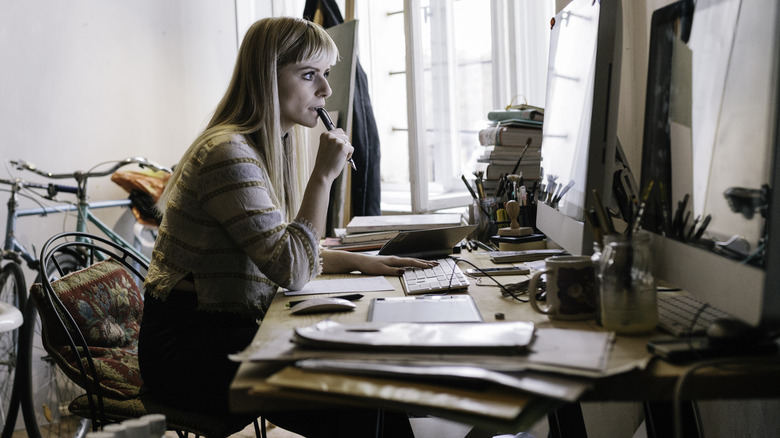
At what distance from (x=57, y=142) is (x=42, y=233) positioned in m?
0.39

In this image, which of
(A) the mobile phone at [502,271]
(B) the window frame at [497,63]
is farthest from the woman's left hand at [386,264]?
(B) the window frame at [497,63]

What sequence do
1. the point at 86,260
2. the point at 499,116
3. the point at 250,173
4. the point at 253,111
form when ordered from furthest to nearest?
1. the point at 86,260
2. the point at 499,116
3. the point at 253,111
4. the point at 250,173

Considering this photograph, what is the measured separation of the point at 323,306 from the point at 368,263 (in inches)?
17.5

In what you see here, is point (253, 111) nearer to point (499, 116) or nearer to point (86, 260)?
point (499, 116)

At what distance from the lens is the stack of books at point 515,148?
209 cm

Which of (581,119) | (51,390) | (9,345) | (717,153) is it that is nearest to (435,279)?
(581,119)

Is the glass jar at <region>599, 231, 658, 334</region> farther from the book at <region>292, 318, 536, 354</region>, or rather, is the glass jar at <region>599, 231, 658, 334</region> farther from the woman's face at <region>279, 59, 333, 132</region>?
the woman's face at <region>279, 59, 333, 132</region>

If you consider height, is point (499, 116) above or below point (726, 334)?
above

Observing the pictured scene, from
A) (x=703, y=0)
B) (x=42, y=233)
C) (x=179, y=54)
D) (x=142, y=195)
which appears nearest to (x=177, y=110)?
(x=179, y=54)

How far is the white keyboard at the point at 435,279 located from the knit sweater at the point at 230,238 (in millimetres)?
194

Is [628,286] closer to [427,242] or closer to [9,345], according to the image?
[427,242]

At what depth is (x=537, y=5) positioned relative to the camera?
2.64 metres

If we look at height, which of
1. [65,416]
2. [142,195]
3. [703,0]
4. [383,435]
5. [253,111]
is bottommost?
[65,416]

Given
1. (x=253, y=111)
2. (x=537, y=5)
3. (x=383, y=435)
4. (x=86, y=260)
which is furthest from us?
(x=86, y=260)
